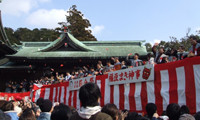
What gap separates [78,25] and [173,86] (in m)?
27.3

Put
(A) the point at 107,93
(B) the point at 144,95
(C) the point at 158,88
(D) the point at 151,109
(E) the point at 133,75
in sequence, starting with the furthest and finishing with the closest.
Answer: (A) the point at 107,93 < (E) the point at 133,75 < (B) the point at 144,95 < (C) the point at 158,88 < (D) the point at 151,109

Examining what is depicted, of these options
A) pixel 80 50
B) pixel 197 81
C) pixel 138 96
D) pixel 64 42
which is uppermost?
pixel 64 42

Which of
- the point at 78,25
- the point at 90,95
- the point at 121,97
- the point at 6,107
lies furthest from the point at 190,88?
the point at 78,25

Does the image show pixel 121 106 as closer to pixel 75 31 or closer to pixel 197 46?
pixel 197 46

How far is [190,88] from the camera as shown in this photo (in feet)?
16.6

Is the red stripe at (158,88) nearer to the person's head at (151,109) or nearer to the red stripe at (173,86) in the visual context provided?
the red stripe at (173,86)

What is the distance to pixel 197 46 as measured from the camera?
225 inches

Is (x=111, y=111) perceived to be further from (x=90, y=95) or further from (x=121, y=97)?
(x=121, y=97)

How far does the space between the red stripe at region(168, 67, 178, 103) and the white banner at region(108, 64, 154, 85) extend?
22.6 inches

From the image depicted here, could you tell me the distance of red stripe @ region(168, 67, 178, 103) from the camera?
543cm

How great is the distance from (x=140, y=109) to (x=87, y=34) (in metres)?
27.1

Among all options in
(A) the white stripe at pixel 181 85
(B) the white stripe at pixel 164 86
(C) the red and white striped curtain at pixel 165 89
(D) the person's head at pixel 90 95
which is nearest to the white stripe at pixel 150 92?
(C) the red and white striped curtain at pixel 165 89

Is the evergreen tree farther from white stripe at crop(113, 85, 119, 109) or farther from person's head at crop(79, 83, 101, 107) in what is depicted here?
person's head at crop(79, 83, 101, 107)

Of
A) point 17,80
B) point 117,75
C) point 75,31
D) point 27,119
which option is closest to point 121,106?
point 117,75
